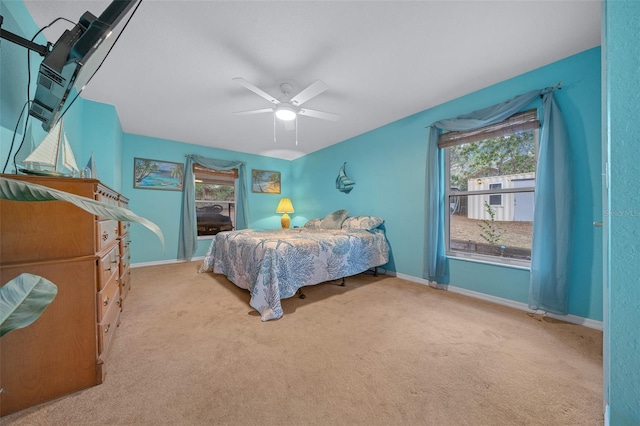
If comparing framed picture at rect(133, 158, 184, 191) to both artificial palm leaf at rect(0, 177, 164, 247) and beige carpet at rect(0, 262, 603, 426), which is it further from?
artificial palm leaf at rect(0, 177, 164, 247)

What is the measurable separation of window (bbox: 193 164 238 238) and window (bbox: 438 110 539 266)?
4.09 meters

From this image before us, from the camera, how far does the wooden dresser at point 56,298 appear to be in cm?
103

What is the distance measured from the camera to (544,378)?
1.31 metres

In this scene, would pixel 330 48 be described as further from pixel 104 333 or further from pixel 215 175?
pixel 215 175

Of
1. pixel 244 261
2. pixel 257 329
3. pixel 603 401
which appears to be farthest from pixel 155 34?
pixel 603 401

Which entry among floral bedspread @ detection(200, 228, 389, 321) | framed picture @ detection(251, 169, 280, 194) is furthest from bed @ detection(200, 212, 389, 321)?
framed picture @ detection(251, 169, 280, 194)

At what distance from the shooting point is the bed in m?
2.12

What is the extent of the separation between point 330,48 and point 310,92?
0.39 m

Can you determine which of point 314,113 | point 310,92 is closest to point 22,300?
point 310,92

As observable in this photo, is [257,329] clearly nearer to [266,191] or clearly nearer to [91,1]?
[91,1]

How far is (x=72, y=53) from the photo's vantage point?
0.98 meters

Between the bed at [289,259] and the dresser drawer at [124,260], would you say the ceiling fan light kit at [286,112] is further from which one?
the dresser drawer at [124,260]

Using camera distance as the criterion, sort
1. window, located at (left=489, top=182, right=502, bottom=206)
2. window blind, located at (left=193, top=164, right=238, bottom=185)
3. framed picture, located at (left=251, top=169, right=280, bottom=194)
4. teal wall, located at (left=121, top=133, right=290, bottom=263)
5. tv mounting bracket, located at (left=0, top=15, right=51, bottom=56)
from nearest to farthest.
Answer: tv mounting bracket, located at (left=0, top=15, right=51, bottom=56)
window, located at (left=489, top=182, right=502, bottom=206)
teal wall, located at (left=121, top=133, right=290, bottom=263)
window blind, located at (left=193, top=164, right=238, bottom=185)
framed picture, located at (left=251, top=169, right=280, bottom=194)

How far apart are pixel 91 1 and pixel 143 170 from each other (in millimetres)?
2965
